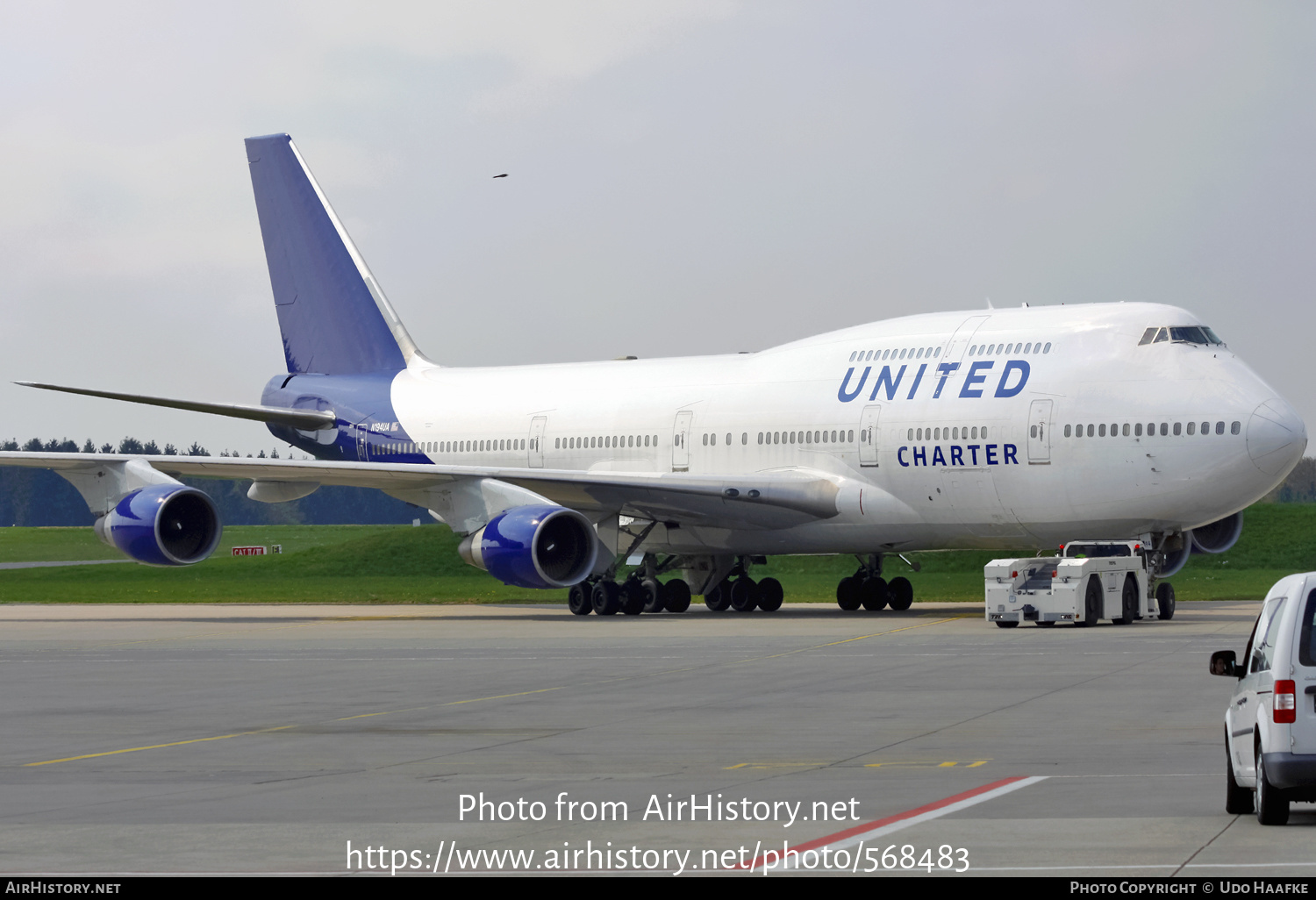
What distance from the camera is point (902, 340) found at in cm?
3331

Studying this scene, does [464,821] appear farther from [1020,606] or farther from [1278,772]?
[1020,606]

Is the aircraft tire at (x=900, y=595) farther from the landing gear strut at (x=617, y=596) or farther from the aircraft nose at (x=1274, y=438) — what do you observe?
the aircraft nose at (x=1274, y=438)

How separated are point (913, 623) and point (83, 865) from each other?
22731 mm

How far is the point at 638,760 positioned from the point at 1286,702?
15.9ft

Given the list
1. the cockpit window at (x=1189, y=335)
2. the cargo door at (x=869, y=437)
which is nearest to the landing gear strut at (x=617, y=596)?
the cargo door at (x=869, y=437)

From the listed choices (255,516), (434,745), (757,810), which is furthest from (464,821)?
(255,516)

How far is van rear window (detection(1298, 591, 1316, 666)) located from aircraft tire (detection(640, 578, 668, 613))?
26.8 metres

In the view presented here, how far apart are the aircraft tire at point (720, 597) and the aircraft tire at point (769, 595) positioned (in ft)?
2.33

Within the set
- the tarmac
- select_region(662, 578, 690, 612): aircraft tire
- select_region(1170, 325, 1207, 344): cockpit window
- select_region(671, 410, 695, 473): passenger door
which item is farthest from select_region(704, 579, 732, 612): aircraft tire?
the tarmac

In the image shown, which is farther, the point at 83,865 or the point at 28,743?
the point at 28,743

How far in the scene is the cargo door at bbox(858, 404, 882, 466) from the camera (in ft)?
107

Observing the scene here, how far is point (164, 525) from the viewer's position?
3375 cm

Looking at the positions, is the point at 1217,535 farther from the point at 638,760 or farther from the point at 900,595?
the point at 638,760

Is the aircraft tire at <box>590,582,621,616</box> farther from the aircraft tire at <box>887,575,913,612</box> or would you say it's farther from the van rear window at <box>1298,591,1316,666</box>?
the van rear window at <box>1298,591,1316,666</box>
